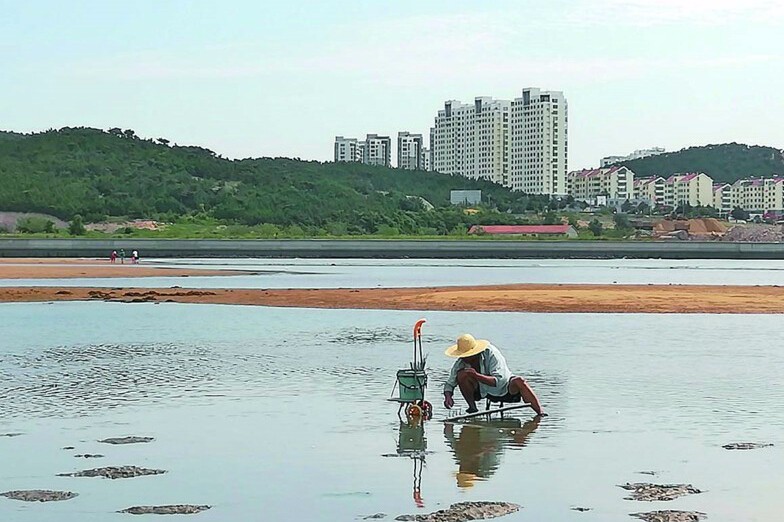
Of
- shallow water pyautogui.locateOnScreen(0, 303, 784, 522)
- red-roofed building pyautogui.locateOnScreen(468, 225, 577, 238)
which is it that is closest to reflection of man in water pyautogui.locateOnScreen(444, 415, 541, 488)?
shallow water pyautogui.locateOnScreen(0, 303, 784, 522)

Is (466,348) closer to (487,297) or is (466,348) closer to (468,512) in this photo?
(468,512)

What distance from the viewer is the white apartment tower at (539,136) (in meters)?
194

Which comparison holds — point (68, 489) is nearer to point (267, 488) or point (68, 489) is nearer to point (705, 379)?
point (267, 488)

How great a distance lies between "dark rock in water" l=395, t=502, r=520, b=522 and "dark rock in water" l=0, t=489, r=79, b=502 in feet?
Result: 7.97

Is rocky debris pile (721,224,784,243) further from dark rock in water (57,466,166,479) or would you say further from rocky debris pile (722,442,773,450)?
dark rock in water (57,466,166,479)

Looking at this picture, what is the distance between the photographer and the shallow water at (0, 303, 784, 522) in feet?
30.0

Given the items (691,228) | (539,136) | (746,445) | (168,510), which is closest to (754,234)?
(691,228)

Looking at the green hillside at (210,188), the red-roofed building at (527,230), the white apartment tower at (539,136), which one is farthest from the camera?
the white apartment tower at (539,136)

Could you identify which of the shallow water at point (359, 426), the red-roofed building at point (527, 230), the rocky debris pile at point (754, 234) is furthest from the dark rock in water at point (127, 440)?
the rocky debris pile at point (754, 234)

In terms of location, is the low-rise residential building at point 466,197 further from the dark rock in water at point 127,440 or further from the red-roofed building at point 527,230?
the dark rock in water at point 127,440

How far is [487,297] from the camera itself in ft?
119

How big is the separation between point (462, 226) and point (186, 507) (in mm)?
118755

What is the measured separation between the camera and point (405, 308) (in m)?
→ 32.7

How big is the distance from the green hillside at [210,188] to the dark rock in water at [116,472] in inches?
4418
